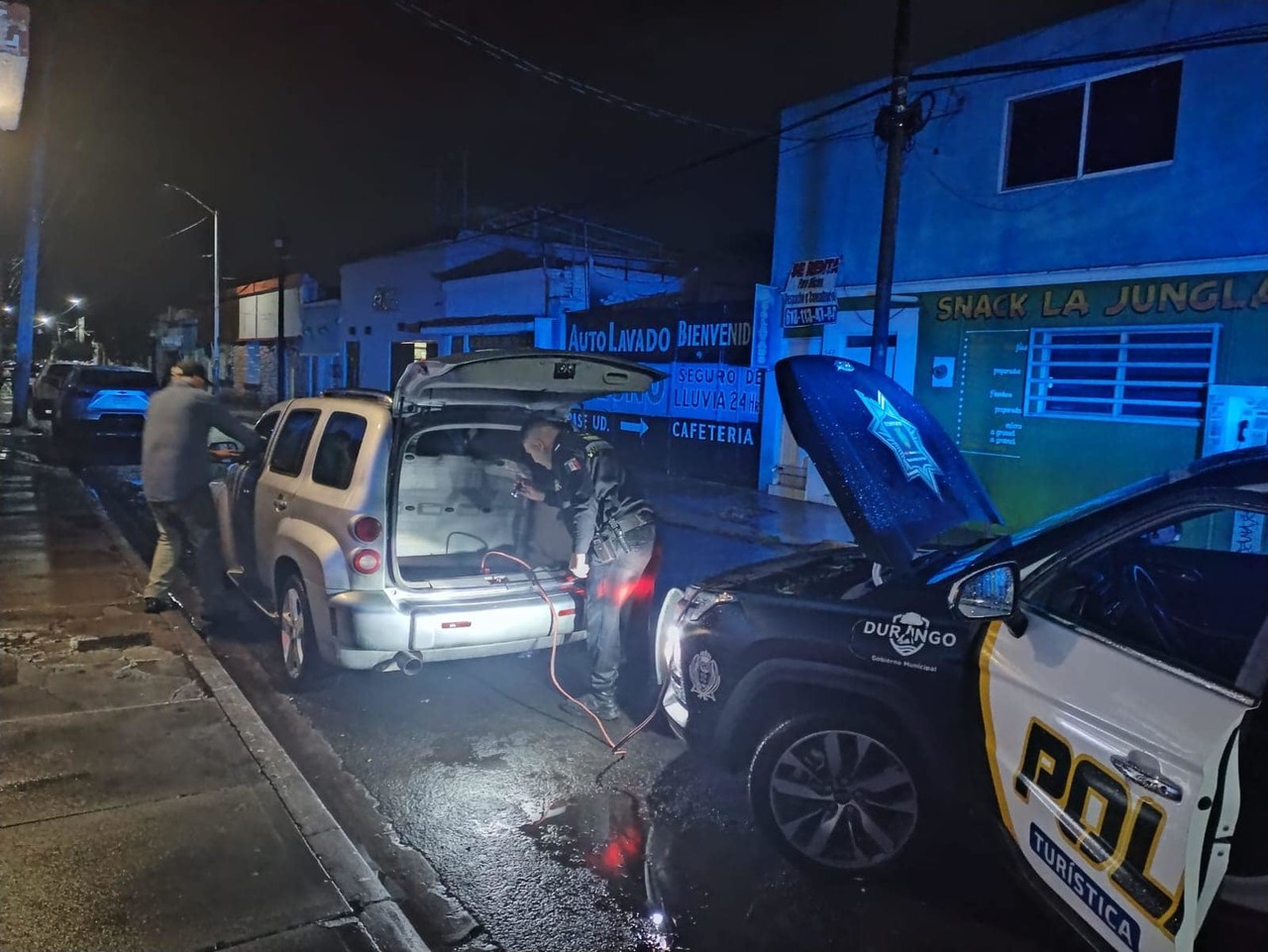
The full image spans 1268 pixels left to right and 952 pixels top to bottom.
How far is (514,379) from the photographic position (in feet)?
15.8

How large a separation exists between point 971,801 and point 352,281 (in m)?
34.5

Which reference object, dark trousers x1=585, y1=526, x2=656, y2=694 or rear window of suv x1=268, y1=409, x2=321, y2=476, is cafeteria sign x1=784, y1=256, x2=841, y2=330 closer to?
dark trousers x1=585, y1=526, x2=656, y2=694

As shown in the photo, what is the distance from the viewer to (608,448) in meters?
5.11

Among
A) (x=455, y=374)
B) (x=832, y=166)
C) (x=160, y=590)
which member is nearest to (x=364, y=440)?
(x=455, y=374)

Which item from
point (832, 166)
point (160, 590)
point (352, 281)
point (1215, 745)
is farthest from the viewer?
point (352, 281)

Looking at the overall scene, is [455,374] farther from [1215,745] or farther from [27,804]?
[1215,745]

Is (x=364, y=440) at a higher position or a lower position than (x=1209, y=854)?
higher

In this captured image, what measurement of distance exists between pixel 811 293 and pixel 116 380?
12197mm

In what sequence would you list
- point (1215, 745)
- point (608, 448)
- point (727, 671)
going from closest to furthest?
point (1215, 745) < point (727, 671) < point (608, 448)

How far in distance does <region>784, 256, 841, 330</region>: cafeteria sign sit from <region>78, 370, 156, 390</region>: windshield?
1160 cm

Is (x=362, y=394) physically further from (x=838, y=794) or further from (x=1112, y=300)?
(x=1112, y=300)

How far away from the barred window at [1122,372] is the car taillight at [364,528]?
9.46 metres

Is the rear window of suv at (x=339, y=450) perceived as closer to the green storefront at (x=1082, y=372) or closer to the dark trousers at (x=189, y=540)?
the dark trousers at (x=189, y=540)

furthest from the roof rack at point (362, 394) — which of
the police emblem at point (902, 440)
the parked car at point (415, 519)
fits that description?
the police emblem at point (902, 440)
